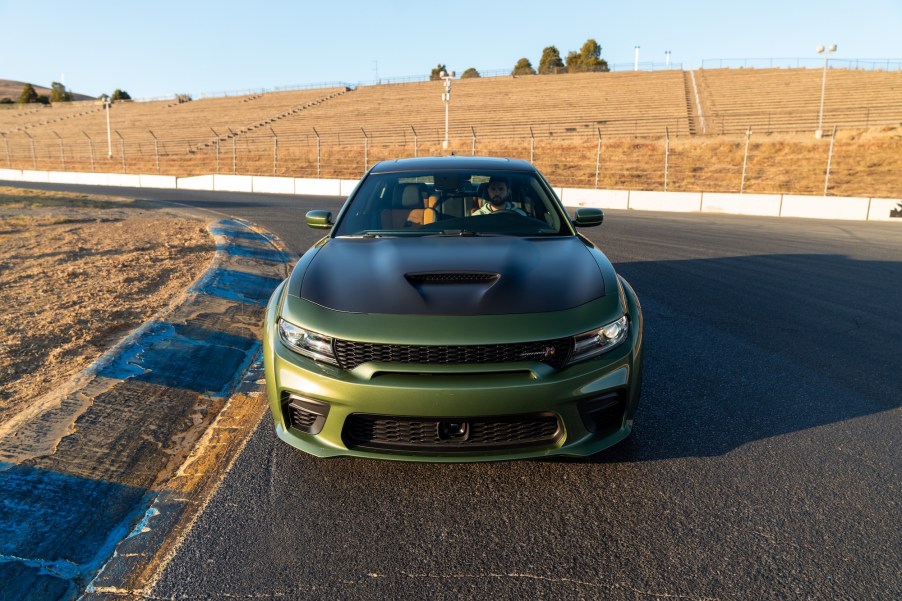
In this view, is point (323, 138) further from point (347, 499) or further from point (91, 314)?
point (347, 499)

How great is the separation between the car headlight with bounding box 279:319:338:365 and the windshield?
1.24 meters

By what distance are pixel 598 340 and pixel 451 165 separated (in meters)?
2.39

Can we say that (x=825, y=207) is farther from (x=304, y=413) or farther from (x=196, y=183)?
(x=196, y=183)

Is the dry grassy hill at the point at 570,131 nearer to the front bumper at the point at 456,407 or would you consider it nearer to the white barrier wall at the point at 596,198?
the white barrier wall at the point at 596,198

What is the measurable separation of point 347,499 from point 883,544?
7.16 ft

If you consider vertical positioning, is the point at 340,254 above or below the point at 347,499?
above

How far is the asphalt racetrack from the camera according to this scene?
2.39m

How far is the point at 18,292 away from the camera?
21.9 ft

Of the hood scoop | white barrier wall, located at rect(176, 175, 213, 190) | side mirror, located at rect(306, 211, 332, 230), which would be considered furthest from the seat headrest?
white barrier wall, located at rect(176, 175, 213, 190)

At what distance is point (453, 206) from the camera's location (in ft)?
15.2

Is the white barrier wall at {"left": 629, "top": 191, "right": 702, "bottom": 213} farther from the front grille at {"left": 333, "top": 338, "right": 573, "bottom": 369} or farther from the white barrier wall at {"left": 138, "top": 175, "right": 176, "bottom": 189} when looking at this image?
the white barrier wall at {"left": 138, "top": 175, "right": 176, "bottom": 189}

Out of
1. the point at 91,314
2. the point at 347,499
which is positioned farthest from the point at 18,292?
the point at 347,499

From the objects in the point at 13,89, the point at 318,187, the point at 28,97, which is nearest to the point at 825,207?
the point at 318,187

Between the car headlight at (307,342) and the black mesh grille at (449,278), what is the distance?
535mm
